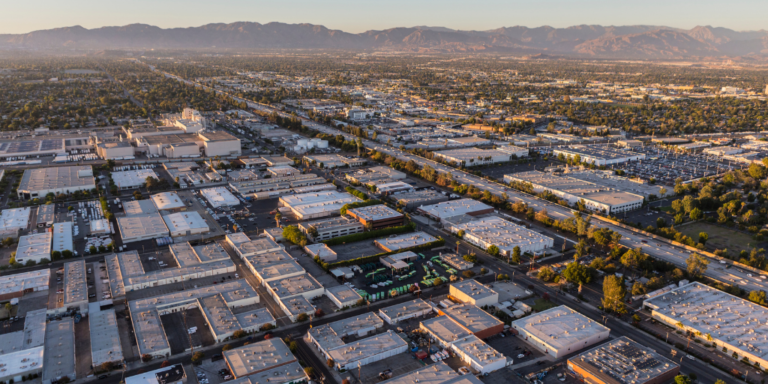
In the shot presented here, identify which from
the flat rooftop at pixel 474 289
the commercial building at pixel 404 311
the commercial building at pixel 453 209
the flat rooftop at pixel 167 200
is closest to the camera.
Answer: the commercial building at pixel 404 311

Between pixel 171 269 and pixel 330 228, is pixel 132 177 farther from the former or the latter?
pixel 330 228

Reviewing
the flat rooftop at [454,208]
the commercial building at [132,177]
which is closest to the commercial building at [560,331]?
the flat rooftop at [454,208]

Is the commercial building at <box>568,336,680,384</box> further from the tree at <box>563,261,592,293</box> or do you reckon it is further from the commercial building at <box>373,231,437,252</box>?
the commercial building at <box>373,231,437,252</box>

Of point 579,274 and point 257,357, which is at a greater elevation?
point 579,274

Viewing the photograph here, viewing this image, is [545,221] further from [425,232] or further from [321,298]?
[321,298]

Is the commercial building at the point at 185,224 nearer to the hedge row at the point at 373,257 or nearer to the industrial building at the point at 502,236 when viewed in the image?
the hedge row at the point at 373,257

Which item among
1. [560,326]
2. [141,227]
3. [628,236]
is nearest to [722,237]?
[628,236]
